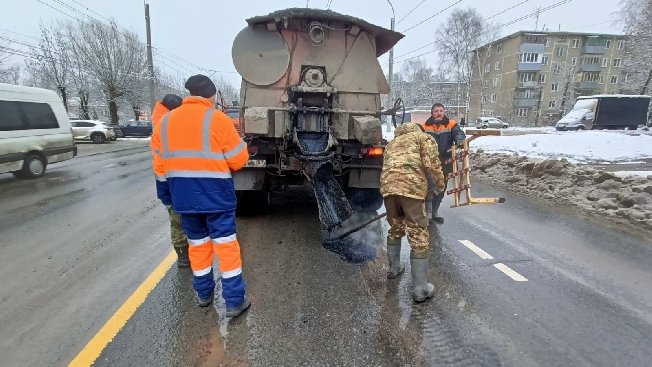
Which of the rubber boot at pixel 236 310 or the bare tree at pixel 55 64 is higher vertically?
the bare tree at pixel 55 64

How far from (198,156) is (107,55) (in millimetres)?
35128

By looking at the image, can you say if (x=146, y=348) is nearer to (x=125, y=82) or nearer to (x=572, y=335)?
(x=572, y=335)

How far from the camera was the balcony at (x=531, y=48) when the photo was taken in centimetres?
4866

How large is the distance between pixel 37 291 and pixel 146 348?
1610mm

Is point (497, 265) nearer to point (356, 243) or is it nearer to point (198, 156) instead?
point (356, 243)

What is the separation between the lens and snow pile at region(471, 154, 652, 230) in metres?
5.45

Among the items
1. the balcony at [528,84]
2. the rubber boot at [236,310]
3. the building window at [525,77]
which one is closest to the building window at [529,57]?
the building window at [525,77]

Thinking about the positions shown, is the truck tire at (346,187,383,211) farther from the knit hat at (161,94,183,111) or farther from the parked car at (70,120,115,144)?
the parked car at (70,120,115,144)

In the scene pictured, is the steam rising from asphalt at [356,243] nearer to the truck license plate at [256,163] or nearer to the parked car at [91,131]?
the truck license plate at [256,163]

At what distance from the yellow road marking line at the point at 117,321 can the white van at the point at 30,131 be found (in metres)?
8.03

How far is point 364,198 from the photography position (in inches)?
228

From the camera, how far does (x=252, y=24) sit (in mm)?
5207

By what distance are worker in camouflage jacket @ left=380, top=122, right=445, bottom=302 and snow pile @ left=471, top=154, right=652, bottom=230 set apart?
3.99 m

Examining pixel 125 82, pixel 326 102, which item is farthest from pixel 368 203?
pixel 125 82
